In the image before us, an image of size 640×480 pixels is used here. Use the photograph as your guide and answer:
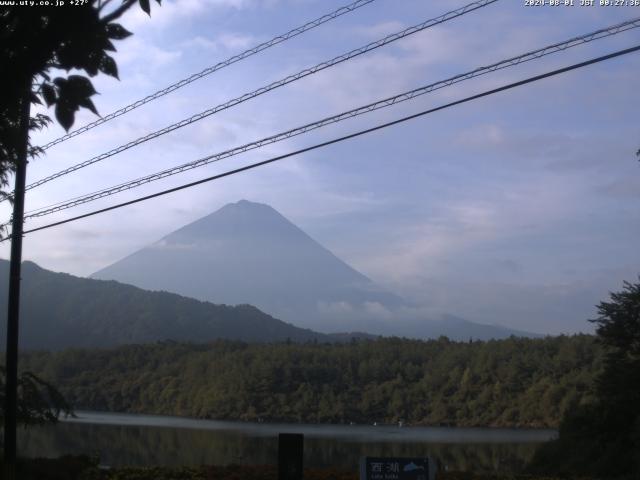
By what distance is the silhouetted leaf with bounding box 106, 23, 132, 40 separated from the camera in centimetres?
514

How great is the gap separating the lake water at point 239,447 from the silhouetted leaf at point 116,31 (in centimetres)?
2118

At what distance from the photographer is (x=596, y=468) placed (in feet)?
73.6

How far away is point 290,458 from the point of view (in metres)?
10.2

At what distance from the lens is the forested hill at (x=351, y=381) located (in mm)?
61719

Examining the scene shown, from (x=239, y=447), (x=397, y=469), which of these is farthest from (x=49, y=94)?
(x=239, y=447)

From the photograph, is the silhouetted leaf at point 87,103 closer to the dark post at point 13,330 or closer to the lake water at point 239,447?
the dark post at point 13,330

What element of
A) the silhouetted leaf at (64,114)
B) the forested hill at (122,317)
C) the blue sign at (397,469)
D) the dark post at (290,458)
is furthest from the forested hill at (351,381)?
the forested hill at (122,317)

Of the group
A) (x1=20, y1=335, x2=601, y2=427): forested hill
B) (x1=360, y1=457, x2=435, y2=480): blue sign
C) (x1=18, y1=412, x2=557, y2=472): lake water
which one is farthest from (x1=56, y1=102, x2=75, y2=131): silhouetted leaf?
(x1=20, y1=335, x2=601, y2=427): forested hill

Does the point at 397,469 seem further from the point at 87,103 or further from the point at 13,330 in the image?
the point at 13,330

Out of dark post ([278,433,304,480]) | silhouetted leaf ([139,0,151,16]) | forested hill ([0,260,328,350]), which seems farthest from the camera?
forested hill ([0,260,328,350])

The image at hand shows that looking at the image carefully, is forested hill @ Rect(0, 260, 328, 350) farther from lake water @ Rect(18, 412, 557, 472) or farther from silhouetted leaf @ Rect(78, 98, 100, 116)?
silhouetted leaf @ Rect(78, 98, 100, 116)

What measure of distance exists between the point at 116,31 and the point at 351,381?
223 ft

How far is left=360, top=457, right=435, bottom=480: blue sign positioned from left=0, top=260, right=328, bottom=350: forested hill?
138065 mm

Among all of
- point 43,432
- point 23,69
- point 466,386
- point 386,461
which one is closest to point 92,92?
point 23,69
